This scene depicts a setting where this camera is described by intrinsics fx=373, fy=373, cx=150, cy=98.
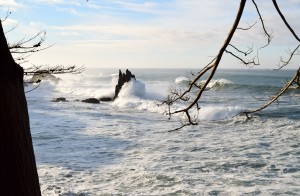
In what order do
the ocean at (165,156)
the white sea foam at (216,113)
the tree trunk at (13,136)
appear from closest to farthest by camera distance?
the tree trunk at (13,136)
the ocean at (165,156)
the white sea foam at (216,113)

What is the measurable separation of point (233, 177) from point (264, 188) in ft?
3.16

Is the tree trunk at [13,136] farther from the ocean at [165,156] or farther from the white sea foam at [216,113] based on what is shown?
the white sea foam at [216,113]

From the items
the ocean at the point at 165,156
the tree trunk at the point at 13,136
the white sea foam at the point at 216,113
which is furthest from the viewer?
the white sea foam at the point at 216,113

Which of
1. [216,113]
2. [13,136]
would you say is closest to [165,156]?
[13,136]

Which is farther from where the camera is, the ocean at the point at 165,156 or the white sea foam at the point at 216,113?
the white sea foam at the point at 216,113

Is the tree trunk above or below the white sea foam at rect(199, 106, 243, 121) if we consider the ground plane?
above

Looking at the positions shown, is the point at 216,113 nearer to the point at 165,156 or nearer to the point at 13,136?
the point at 165,156

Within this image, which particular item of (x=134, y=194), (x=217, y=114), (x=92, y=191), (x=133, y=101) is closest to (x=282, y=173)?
(x=134, y=194)

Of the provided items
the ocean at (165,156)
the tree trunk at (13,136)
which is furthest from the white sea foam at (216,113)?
the tree trunk at (13,136)

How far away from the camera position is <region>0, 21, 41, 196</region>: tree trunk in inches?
56.4

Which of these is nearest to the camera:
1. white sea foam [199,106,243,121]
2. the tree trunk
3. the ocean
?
the tree trunk

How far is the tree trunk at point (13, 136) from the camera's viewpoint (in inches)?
56.4

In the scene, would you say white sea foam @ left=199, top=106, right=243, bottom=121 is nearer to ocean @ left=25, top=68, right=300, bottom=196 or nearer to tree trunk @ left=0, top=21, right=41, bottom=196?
ocean @ left=25, top=68, right=300, bottom=196

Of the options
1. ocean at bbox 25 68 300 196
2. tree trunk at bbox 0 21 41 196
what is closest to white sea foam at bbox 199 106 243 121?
ocean at bbox 25 68 300 196
